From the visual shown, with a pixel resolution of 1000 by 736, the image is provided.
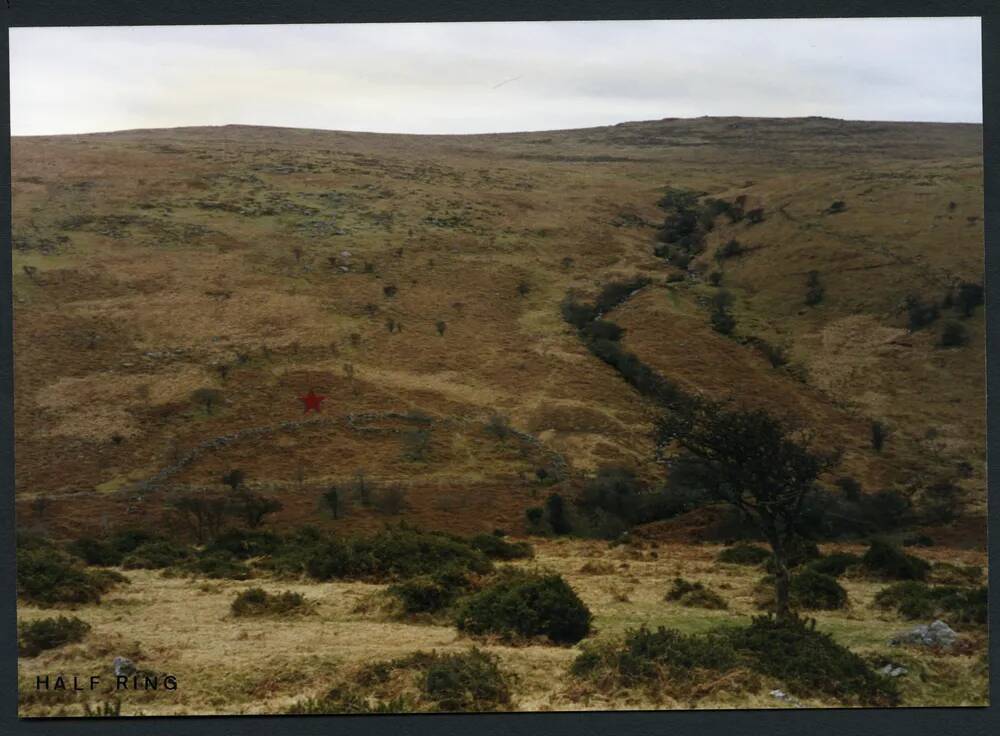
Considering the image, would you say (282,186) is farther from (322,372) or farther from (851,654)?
(851,654)

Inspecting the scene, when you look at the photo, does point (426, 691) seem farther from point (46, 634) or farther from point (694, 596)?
point (46, 634)

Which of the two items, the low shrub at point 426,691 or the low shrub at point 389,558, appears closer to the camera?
the low shrub at point 426,691

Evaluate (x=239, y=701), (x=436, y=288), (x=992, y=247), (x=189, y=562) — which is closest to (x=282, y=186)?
(x=436, y=288)

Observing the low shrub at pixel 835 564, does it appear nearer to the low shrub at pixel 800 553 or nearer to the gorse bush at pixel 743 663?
the low shrub at pixel 800 553

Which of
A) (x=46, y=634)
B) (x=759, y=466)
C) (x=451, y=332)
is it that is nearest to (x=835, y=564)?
(x=759, y=466)

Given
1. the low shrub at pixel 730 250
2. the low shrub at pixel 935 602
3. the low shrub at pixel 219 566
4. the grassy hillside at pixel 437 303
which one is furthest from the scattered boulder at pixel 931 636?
the low shrub at pixel 730 250
